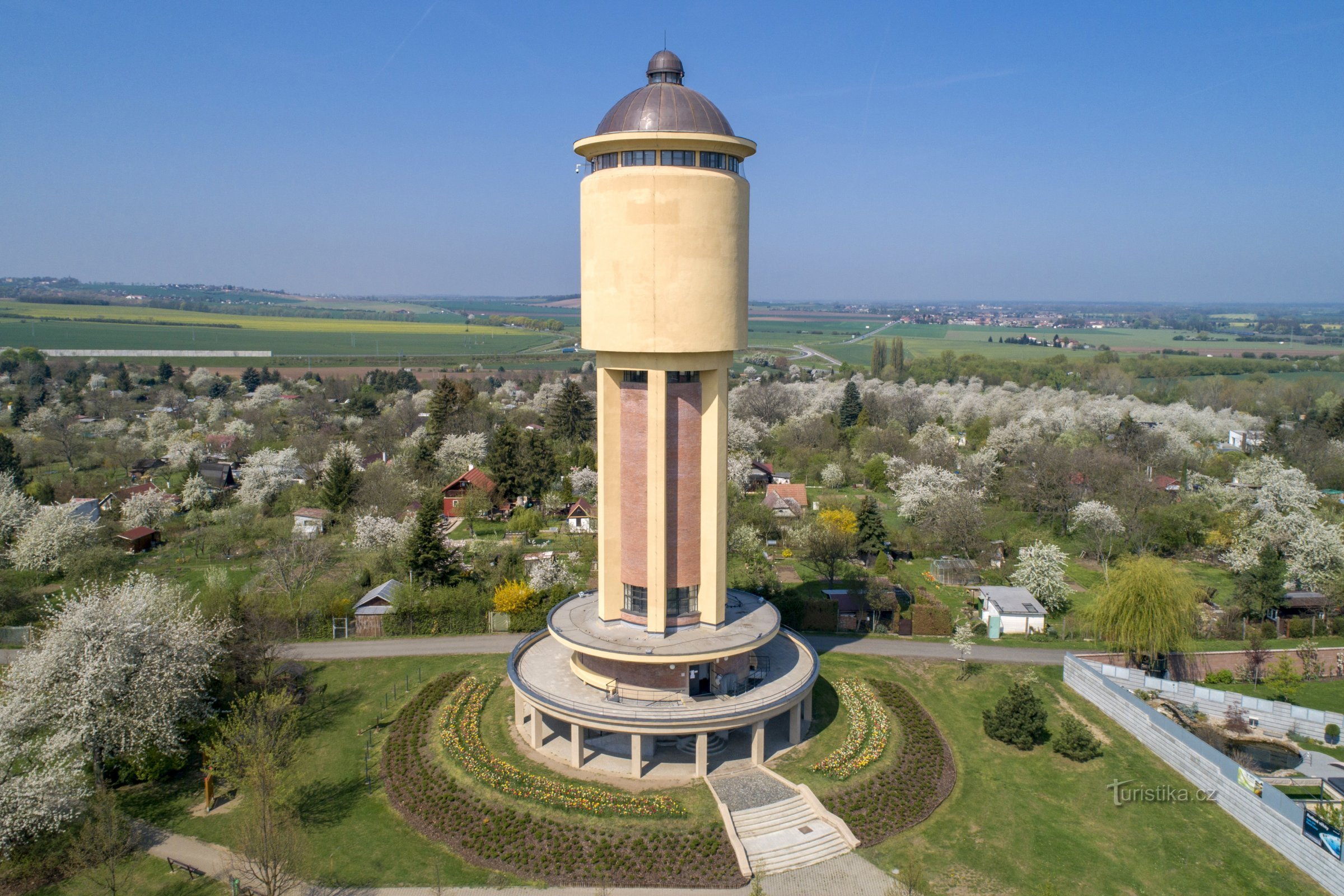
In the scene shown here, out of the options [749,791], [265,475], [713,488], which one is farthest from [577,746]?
[265,475]

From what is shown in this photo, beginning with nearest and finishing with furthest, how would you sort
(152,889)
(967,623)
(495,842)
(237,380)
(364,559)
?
(152,889) → (495,842) → (967,623) → (364,559) → (237,380)

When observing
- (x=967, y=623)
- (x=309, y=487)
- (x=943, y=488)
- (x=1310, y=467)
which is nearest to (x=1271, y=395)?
(x=1310, y=467)

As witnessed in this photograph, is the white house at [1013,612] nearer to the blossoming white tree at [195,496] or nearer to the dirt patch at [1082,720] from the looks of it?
the dirt patch at [1082,720]

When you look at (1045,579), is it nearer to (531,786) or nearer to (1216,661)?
(1216,661)

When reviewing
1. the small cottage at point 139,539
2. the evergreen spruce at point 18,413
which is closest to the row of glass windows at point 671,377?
the small cottage at point 139,539

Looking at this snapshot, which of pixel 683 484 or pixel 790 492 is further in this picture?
pixel 790 492

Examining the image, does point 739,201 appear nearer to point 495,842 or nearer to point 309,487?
point 495,842
